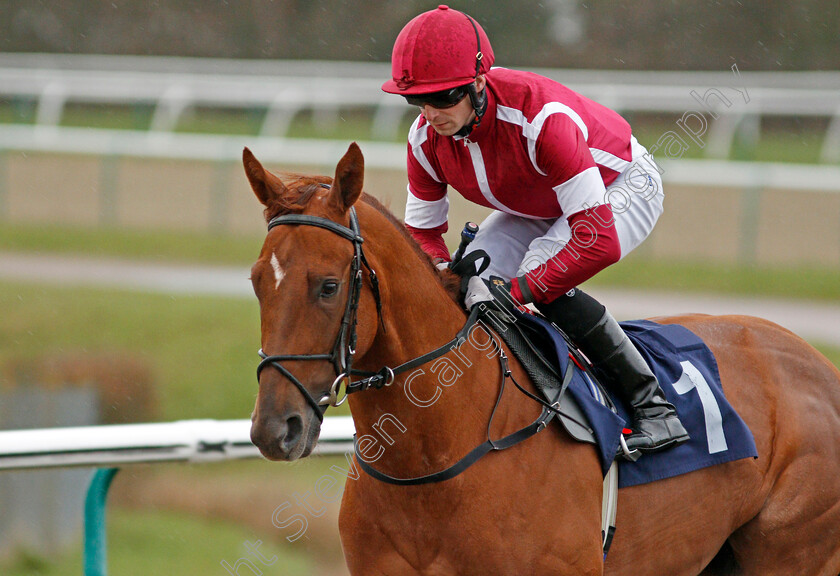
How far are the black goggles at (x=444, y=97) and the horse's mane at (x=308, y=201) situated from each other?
0.33 meters

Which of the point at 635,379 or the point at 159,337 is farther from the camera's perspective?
the point at 159,337

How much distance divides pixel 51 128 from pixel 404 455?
1155 centimetres

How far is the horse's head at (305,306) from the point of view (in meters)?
A: 2.15

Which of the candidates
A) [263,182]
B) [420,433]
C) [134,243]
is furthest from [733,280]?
[263,182]

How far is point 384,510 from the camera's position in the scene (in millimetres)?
2531

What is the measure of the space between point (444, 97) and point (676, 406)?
120 centimetres

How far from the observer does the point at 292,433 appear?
2156mm

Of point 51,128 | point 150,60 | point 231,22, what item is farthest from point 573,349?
point 231,22

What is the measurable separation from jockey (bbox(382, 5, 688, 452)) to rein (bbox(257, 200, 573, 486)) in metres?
0.26

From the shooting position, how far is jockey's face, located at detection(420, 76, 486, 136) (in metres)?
2.67

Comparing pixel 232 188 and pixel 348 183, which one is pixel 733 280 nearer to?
pixel 232 188

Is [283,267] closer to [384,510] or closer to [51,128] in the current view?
[384,510]

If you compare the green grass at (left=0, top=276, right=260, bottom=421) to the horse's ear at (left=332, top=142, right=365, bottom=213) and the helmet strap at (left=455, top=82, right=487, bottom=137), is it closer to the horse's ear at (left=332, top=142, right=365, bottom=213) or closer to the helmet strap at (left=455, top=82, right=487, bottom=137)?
the helmet strap at (left=455, top=82, right=487, bottom=137)

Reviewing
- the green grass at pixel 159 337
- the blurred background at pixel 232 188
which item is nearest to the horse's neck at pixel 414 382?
the blurred background at pixel 232 188
